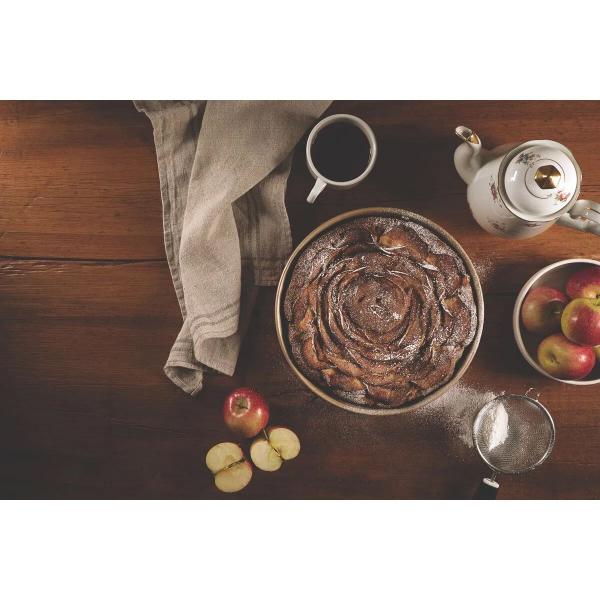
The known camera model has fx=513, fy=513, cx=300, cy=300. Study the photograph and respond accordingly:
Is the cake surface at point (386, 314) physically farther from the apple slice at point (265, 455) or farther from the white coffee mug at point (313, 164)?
the apple slice at point (265, 455)

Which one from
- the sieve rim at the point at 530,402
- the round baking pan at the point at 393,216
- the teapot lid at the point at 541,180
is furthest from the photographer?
the sieve rim at the point at 530,402

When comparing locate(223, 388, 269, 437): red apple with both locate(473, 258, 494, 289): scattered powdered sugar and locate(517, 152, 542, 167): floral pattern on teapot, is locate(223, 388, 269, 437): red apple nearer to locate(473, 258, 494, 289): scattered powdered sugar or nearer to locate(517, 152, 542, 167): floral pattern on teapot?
locate(473, 258, 494, 289): scattered powdered sugar

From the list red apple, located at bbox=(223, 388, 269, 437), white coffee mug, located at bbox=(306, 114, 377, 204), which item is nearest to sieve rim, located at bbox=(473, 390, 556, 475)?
red apple, located at bbox=(223, 388, 269, 437)

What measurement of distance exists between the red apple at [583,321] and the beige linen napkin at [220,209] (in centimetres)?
61

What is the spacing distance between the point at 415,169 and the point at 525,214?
308mm

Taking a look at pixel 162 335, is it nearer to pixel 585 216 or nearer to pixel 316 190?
pixel 316 190

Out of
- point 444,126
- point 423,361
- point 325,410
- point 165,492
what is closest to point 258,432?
point 325,410

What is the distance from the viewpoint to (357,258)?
1019mm

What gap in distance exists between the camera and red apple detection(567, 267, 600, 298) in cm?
108

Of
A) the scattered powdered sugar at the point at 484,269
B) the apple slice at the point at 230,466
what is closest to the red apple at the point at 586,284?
the scattered powdered sugar at the point at 484,269

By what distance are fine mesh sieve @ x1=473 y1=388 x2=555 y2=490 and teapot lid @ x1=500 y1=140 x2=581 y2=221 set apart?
0.44 metres

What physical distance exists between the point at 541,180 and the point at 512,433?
571 mm

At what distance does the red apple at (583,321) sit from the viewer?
1.03 metres

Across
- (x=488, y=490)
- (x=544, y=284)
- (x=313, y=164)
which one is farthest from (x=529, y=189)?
(x=488, y=490)
